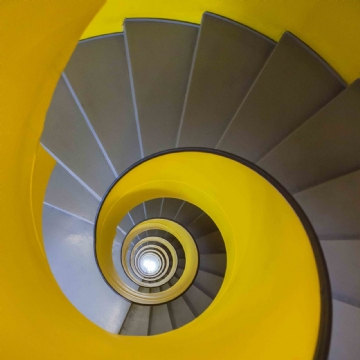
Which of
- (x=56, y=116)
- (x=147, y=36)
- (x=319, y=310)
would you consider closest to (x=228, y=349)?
(x=319, y=310)

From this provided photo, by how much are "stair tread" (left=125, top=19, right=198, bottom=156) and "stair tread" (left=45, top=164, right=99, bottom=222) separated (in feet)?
2.93

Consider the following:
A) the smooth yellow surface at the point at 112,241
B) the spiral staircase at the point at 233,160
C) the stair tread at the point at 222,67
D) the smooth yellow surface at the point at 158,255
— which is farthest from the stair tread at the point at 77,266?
the smooth yellow surface at the point at 158,255

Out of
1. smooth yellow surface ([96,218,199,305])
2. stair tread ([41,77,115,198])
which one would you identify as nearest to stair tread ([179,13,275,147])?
stair tread ([41,77,115,198])

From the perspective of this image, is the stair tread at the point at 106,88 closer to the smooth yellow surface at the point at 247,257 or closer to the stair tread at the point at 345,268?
the smooth yellow surface at the point at 247,257

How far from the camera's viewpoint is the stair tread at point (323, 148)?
2098mm

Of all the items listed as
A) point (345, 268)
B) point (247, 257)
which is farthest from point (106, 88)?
point (345, 268)

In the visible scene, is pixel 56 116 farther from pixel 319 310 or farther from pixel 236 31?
pixel 319 310

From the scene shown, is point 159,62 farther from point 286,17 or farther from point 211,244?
point 211,244

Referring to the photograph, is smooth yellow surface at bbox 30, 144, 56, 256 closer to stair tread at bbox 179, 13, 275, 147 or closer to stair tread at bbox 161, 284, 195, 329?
stair tread at bbox 179, 13, 275, 147

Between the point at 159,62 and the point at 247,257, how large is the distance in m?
2.17

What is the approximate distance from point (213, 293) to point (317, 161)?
3.25 meters

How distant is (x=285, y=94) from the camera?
237 cm

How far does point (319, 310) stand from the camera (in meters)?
1.75

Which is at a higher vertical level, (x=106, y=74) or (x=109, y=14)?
(x=109, y=14)
